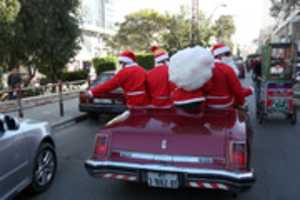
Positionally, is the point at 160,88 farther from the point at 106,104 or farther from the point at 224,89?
the point at 106,104

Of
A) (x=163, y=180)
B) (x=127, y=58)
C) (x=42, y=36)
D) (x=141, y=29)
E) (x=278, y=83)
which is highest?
(x=141, y=29)

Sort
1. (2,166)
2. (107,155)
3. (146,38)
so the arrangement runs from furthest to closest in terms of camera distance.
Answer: (146,38) < (107,155) < (2,166)

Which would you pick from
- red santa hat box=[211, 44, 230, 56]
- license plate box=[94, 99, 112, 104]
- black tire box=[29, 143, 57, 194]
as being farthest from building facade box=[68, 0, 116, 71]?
black tire box=[29, 143, 57, 194]

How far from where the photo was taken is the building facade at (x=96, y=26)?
40.3 meters

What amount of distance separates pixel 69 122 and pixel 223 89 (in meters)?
6.06

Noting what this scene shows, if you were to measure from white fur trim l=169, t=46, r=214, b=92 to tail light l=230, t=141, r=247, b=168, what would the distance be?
97 cm

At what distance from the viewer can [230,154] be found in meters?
3.44

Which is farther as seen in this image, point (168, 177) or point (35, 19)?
point (35, 19)

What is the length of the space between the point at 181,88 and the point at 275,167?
2377 millimetres

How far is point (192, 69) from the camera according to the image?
3986 millimetres

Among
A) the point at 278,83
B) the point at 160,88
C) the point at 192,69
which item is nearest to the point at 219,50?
the point at 160,88

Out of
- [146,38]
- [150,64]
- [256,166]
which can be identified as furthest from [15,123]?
[146,38]

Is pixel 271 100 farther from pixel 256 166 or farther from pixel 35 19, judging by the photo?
pixel 35 19

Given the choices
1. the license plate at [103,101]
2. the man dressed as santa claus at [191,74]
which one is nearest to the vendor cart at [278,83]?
the license plate at [103,101]
